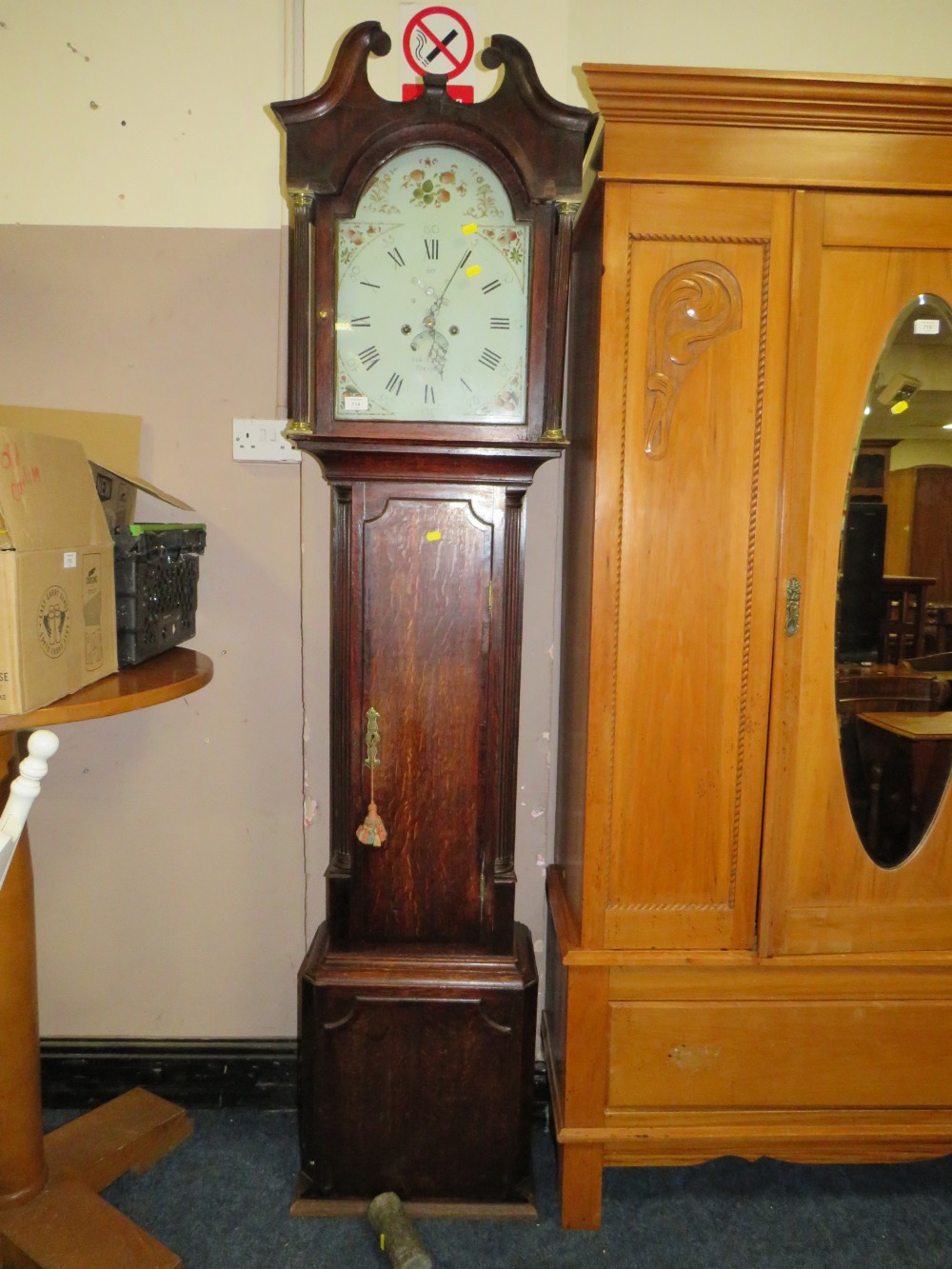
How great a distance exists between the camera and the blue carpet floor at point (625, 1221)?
153 cm

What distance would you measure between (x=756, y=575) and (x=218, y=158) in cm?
145

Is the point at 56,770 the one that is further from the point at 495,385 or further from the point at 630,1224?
the point at 630,1224

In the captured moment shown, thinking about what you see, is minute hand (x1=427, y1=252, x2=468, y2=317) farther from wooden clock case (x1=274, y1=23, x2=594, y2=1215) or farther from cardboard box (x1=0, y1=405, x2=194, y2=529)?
cardboard box (x1=0, y1=405, x2=194, y2=529)

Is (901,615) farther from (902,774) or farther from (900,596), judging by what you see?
(902,774)

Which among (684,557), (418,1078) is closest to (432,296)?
(684,557)

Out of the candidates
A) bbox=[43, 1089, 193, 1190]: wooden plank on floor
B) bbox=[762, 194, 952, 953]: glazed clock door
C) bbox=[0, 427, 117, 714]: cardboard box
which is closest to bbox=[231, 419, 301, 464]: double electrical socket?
bbox=[0, 427, 117, 714]: cardboard box

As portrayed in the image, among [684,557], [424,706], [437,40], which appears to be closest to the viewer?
[684,557]

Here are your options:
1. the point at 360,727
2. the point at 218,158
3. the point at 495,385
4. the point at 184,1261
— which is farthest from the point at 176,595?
the point at 184,1261

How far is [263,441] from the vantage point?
5.83 feet

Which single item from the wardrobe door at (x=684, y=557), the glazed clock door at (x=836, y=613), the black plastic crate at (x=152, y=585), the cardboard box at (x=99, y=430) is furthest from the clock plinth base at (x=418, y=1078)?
the cardboard box at (x=99, y=430)

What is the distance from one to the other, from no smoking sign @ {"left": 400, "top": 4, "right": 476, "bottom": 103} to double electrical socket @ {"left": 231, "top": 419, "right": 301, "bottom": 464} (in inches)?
29.4

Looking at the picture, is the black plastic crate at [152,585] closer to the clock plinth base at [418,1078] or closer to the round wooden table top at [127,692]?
the round wooden table top at [127,692]

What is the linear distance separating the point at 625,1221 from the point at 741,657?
1184 millimetres

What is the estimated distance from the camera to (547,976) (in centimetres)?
191
